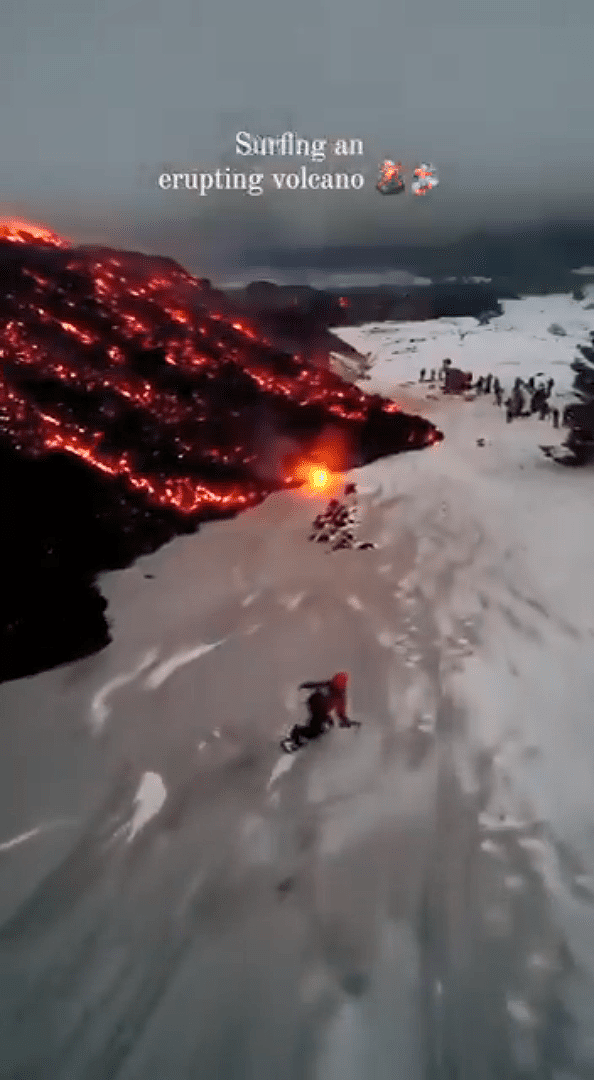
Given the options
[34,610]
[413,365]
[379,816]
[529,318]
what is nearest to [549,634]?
[379,816]

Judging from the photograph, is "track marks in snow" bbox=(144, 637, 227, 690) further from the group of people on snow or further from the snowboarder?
the group of people on snow

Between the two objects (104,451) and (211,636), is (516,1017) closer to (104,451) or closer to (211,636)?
(211,636)

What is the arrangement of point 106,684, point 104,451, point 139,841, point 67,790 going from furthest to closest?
point 104,451, point 106,684, point 67,790, point 139,841

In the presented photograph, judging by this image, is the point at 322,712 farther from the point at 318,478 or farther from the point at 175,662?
the point at 318,478

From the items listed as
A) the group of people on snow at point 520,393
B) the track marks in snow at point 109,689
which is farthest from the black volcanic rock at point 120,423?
the group of people on snow at point 520,393

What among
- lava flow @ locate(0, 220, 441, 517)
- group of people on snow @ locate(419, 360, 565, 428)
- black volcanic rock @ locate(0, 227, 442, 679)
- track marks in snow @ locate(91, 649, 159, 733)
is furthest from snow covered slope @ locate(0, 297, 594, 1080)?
group of people on snow @ locate(419, 360, 565, 428)

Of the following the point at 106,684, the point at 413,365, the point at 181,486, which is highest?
the point at 413,365

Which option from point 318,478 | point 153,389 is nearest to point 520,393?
point 318,478
